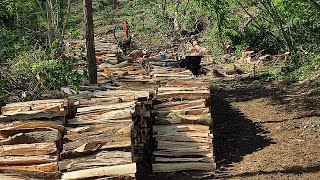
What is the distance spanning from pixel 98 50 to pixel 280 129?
33.5 ft

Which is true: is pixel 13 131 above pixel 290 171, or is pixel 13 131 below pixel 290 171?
above

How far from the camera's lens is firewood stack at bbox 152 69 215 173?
7340 millimetres

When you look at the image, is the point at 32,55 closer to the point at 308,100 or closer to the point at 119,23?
the point at 308,100

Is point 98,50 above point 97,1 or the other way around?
the other way around

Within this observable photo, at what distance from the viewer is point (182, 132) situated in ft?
25.9

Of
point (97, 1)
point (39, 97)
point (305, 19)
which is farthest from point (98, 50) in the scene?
point (97, 1)

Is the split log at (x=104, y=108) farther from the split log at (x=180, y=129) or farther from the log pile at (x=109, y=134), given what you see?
the split log at (x=180, y=129)

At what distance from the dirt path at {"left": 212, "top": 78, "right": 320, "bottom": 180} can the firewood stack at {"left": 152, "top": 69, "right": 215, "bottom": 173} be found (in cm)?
40

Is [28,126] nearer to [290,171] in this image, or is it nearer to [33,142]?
[33,142]

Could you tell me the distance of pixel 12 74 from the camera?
9.68 meters

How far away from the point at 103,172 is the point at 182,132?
230 centimetres

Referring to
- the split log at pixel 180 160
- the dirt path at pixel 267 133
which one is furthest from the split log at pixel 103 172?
the dirt path at pixel 267 133

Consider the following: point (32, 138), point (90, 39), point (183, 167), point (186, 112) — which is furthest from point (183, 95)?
point (32, 138)

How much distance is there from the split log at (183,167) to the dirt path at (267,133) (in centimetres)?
19
